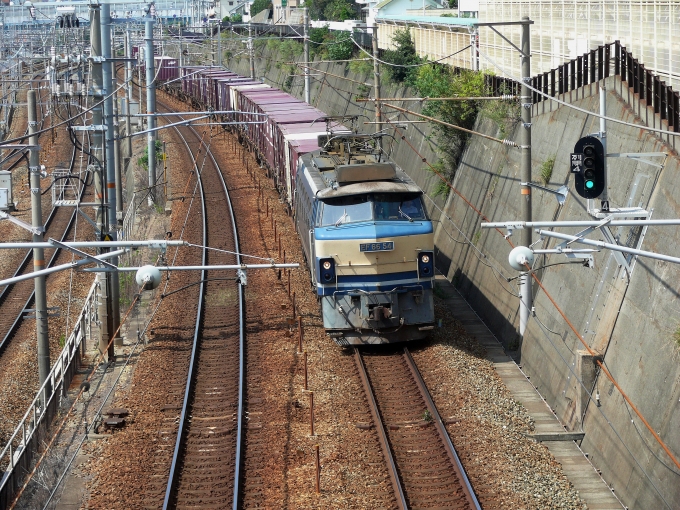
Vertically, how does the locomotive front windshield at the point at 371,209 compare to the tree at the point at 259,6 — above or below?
below

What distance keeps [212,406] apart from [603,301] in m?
6.63

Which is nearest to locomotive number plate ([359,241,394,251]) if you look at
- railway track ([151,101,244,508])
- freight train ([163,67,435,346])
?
freight train ([163,67,435,346])

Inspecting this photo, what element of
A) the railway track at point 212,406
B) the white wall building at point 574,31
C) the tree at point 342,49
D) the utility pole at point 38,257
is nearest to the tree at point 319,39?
the tree at point 342,49

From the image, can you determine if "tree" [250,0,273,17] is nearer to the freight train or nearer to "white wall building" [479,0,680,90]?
"white wall building" [479,0,680,90]

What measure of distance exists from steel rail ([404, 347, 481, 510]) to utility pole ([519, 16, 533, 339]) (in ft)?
7.74

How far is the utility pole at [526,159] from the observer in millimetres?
16558

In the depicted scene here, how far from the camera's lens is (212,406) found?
16625mm

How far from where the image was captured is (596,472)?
14.3m

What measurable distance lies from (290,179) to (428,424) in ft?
44.9

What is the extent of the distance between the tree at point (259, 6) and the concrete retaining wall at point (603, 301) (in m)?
97.5

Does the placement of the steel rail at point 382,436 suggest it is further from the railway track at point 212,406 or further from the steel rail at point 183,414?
the steel rail at point 183,414

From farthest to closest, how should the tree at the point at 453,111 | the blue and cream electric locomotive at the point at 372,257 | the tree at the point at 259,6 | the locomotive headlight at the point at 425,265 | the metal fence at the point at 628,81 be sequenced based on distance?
the tree at the point at 259,6 < the tree at the point at 453,111 < the locomotive headlight at the point at 425,265 < the blue and cream electric locomotive at the point at 372,257 < the metal fence at the point at 628,81

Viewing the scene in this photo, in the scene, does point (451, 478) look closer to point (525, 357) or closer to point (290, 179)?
point (525, 357)

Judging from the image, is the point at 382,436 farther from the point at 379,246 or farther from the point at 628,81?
the point at 628,81
